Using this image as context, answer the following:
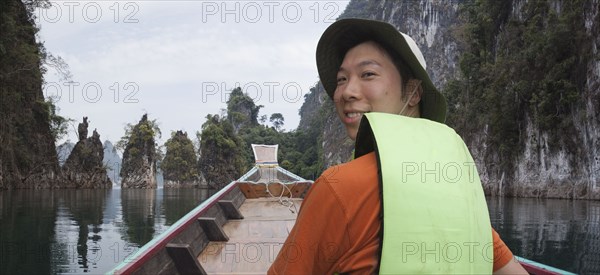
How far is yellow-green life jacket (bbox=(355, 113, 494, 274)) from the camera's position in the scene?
32.8 inches

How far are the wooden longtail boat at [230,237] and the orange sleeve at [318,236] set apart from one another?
6.35ft

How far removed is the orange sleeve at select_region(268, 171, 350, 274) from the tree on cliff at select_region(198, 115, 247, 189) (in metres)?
47.8

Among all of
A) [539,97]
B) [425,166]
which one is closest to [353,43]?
[425,166]

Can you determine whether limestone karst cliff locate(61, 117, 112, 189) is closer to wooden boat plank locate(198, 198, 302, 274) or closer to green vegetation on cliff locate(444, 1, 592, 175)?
green vegetation on cliff locate(444, 1, 592, 175)

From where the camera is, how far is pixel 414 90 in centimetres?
114

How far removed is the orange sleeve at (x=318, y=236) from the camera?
0.83 m

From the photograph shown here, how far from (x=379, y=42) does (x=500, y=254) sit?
554 mm

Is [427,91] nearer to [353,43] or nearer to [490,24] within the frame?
[353,43]

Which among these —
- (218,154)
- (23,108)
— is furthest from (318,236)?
(218,154)

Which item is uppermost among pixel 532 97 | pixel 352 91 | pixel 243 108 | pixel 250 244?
pixel 243 108

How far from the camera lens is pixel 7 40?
21172mm

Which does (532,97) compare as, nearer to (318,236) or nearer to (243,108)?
(318,236)

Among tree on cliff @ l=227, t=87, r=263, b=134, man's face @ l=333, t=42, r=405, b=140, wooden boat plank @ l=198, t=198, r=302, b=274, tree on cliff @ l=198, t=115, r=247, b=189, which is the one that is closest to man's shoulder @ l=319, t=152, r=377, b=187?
man's face @ l=333, t=42, r=405, b=140

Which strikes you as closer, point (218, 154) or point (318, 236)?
point (318, 236)
